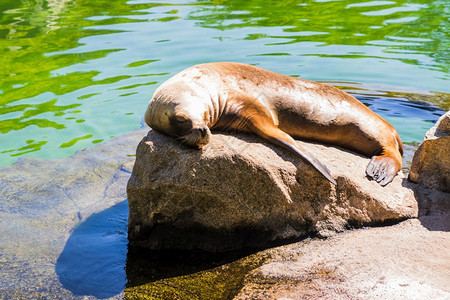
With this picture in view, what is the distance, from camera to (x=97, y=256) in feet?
14.3

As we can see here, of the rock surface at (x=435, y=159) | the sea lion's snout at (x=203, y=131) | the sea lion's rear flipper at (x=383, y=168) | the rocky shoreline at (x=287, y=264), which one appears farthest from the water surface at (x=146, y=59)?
the rock surface at (x=435, y=159)

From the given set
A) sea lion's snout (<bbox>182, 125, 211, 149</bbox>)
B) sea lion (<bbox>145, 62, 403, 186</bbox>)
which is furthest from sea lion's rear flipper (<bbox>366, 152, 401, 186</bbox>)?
sea lion's snout (<bbox>182, 125, 211, 149</bbox>)

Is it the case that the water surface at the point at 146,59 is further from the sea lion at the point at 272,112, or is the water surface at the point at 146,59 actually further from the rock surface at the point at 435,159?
the rock surface at the point at 435,159

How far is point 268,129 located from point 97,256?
165cm

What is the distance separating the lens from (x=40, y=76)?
966cm

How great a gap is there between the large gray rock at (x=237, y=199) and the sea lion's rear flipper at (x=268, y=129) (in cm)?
7

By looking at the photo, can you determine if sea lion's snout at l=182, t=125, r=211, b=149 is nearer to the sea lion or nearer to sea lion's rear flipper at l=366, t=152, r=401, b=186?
the sea lion

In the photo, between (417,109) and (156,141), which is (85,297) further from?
(417,109)

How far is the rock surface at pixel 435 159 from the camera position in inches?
172

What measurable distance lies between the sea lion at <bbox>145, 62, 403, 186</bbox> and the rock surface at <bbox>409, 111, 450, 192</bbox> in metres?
0.22

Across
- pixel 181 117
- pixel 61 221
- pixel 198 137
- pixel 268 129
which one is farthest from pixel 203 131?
pixel 61 221

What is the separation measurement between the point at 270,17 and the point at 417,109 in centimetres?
634

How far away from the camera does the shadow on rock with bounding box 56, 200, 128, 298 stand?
12.9 ft

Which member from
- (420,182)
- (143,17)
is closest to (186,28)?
(143,17)
